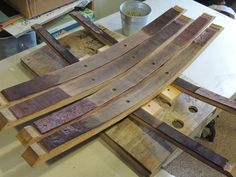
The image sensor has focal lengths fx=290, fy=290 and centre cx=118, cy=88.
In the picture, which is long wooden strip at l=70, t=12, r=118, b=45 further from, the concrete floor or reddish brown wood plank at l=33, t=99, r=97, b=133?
the concrete floor

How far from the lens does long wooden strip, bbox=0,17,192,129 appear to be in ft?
2.13

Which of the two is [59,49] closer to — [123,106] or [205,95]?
[123,106]

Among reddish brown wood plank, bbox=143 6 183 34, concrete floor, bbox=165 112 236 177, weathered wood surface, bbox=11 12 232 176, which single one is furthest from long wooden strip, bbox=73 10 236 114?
concrete floor, bbox=165 112 236 177

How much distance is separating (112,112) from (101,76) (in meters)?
0.13

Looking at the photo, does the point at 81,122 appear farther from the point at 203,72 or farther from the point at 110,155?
the point at 203,72

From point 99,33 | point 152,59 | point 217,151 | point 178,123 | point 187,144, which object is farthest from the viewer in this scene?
point 217,151

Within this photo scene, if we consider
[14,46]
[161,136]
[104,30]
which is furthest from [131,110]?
[14,46]

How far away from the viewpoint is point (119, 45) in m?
0.90

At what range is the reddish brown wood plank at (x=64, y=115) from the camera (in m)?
0.63

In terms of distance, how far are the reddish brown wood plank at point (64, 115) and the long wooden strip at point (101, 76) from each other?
0.08ft

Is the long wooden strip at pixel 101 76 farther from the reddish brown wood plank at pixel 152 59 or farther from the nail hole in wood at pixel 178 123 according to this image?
the nail hole in wood at pixel 178 123

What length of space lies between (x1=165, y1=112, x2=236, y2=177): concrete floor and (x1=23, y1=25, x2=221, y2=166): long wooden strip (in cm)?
61

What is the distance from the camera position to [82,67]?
806mm

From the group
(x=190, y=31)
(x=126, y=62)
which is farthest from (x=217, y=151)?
(x=126, y=62)
